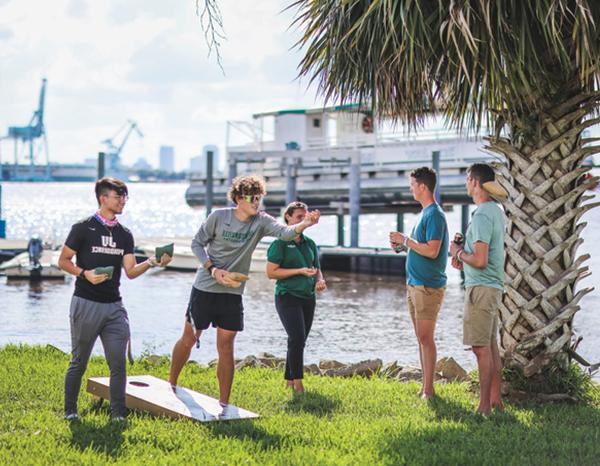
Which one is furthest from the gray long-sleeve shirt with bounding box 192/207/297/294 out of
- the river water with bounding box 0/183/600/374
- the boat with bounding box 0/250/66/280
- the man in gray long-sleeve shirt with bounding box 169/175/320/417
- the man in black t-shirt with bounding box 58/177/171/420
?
the boat with bounding box 0/250/66/280

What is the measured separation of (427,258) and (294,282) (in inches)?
50.2

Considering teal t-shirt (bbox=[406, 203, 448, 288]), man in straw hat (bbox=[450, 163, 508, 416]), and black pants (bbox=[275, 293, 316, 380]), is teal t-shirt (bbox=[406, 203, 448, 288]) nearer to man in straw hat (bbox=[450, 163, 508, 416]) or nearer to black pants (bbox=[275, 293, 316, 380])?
man in straw hat (bbox=[450, 163, 508, 416])

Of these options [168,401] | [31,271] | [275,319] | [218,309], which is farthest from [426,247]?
[31,271]

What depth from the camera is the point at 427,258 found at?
760 centimetres

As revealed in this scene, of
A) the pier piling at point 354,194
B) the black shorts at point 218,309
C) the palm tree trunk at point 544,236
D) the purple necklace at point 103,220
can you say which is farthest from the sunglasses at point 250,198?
the pier piling at point 354,194

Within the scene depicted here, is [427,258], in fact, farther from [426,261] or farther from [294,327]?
[294,327]

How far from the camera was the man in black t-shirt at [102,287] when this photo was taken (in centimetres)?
657

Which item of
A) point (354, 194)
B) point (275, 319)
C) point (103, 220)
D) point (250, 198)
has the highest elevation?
point (250, 198)

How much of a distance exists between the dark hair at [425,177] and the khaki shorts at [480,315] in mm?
1005

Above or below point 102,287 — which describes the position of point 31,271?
below

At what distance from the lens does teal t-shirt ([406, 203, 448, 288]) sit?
7461mm

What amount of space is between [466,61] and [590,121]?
1.32 metres

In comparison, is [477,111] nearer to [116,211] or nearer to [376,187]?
[116,211]

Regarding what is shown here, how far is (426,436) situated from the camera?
6.30 m
